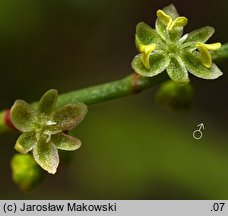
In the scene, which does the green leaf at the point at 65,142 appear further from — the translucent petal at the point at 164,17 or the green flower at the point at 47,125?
the translucent petal at the point at 164,17

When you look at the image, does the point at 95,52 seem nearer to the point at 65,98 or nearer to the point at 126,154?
the point at 126,154

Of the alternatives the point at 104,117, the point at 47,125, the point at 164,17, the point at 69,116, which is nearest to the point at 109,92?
the point at 69,116

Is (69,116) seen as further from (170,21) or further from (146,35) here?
(170,21)

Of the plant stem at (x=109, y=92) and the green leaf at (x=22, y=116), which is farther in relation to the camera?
the plant stem at (x=109, y=92)

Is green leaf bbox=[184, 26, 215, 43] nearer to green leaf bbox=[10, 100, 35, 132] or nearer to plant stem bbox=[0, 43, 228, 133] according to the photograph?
plant stem bbox=[0, 43, 228, 133]

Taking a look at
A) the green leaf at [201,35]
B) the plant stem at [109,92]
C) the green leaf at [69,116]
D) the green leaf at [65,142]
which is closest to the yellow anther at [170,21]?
the green leaf at [201,35]

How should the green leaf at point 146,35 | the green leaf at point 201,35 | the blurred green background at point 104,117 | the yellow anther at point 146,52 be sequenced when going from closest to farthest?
1. the yellow anther at point 146,52
2. the green leaf at point 146,35
3. the green leaf at point 201,35
4. the blurred green background at point 104,117
